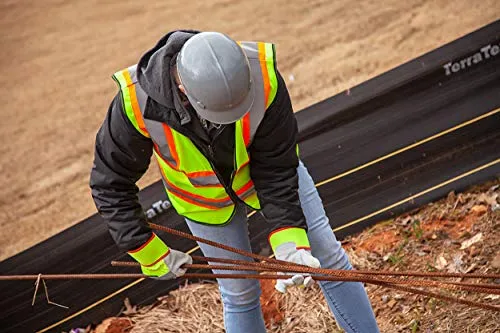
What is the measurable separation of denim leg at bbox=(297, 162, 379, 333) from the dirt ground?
2.03 metres

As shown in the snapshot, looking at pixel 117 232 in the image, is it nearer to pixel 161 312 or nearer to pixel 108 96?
pixel 161 312

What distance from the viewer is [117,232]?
2791mm

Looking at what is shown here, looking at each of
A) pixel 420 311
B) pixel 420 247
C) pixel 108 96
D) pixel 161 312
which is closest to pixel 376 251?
pixel 420 247

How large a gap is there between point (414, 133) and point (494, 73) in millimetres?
640

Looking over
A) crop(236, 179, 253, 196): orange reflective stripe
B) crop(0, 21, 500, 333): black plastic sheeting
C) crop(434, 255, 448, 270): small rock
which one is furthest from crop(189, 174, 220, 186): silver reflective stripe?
crop(434, 255, 448, 270): small rock

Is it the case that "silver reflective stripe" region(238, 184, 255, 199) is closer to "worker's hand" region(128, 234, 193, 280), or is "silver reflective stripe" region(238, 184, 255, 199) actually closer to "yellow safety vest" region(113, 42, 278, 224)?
"yellow safety vest" region(113, 42, 278, 224)

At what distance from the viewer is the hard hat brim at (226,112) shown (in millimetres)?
2469

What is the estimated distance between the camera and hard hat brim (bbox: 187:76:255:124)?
2469mm

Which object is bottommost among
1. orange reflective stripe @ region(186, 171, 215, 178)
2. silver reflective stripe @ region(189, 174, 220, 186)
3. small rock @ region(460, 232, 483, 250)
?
small rock @ region(460, 232, 483, 250)

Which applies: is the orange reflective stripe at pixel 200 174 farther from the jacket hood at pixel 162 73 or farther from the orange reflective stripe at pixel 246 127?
the jacket hood at pixel 162 73

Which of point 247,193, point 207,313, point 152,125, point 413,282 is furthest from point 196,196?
point 207,313

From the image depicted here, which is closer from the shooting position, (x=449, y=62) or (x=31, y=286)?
(x=31, y=286)

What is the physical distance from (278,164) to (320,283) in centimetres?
56

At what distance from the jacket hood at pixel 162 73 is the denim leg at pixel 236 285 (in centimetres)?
60
